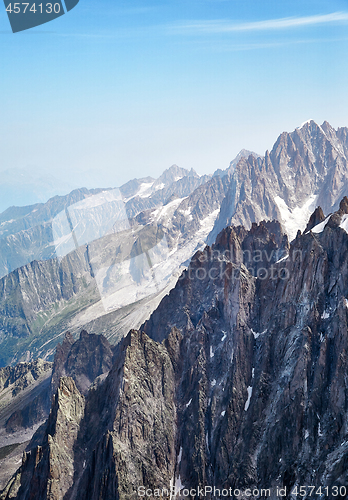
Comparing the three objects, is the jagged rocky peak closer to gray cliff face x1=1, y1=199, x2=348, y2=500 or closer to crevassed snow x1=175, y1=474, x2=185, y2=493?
gray cliff face x1=1, y1=199, x2=348, y2=500

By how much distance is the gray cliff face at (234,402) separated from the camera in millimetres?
67312

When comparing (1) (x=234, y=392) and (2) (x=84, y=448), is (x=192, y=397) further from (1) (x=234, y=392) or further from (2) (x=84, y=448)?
(2) (x=84, y=448)

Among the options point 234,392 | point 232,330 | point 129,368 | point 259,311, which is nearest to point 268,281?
point 259,311

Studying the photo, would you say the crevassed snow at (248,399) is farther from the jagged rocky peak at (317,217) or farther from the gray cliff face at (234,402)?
the jagged rocky peak at (317,217)

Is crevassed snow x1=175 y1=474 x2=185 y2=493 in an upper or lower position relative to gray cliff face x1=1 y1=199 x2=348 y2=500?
lower

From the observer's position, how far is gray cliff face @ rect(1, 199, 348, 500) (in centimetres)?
6731

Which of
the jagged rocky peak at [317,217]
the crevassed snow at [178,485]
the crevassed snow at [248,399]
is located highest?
the jagged rocky peak at [317,217]

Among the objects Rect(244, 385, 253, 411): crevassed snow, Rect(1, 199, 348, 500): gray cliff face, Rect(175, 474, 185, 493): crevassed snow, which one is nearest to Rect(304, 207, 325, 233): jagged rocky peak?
Rect(1, 199, 348, 500): gray cliff face

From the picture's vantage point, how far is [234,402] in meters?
86.0

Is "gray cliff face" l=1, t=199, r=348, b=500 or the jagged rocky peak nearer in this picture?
"gray cliff face" l=1, t=199, r=348, b=500

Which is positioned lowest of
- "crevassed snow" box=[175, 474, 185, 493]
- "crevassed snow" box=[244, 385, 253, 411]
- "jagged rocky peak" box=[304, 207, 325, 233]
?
"crevassed snow" box=[175, 474, 185, 493]

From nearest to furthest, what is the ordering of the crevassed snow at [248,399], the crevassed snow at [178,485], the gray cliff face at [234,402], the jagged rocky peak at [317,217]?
the gray cliff face at [234,402]
the crevassed snow at [178,485]
the crevassed snow at [248,399]
the jagged rocky peak at [317,217]

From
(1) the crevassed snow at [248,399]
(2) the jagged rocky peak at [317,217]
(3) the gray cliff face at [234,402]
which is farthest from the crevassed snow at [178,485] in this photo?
(2) the jagged rocky peak at [317,217]

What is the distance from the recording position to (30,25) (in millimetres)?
41875
